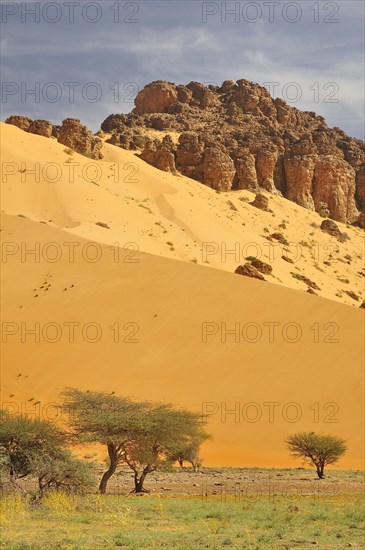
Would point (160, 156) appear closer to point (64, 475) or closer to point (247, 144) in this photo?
point (247, 144)

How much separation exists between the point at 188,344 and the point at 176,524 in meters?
14.6

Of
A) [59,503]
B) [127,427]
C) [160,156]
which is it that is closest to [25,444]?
[127,427]

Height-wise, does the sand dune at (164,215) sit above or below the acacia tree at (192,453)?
above

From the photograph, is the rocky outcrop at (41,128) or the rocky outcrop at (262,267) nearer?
the rocky outcrop at (262,267)

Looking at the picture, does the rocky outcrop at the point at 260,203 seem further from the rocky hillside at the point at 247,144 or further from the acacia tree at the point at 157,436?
the acacia tree at the point at 157,436

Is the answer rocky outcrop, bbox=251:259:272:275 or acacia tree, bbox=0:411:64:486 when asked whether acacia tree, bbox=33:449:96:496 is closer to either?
acacia tree, bbox=0:411:64:486

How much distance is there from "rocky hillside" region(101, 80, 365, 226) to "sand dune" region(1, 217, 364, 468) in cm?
3272

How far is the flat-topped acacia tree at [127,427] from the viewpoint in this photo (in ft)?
56.2

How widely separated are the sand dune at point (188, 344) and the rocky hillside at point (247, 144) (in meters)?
32.7

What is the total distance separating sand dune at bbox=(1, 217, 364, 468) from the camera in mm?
24250

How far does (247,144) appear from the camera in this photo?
7019cm

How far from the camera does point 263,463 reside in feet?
75.7

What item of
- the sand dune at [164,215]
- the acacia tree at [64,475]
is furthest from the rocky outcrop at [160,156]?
the acacia tree at [64,475]

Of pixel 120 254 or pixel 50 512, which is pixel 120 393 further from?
pixel 50 512
